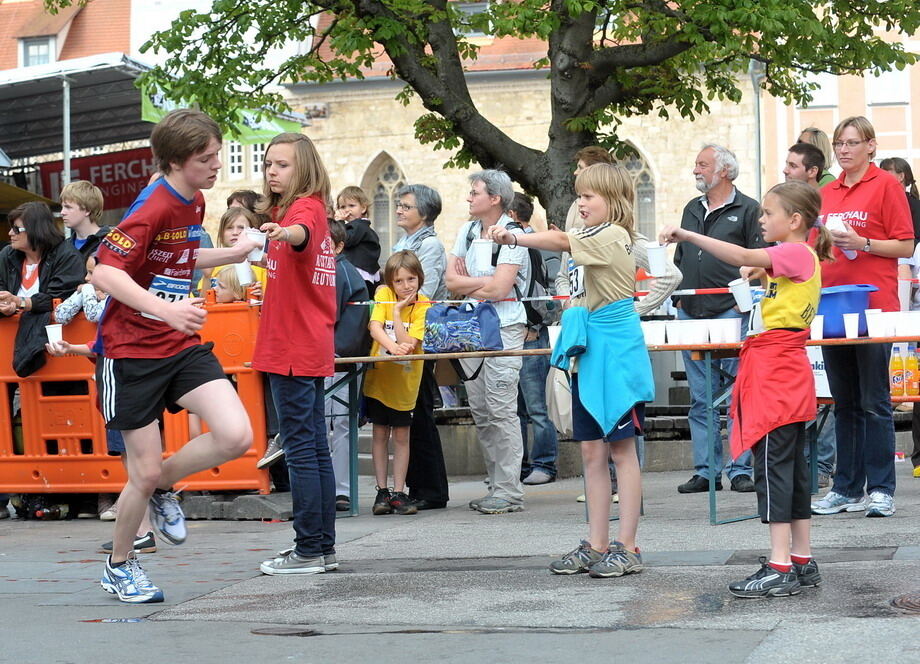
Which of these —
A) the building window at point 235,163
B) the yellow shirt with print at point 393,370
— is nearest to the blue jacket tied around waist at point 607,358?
the yellow shirt with print at point 393,370

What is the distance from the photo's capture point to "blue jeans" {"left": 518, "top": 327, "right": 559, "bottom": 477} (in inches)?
434

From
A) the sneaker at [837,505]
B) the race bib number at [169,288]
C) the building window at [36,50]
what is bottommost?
the sneaker at [837,505]

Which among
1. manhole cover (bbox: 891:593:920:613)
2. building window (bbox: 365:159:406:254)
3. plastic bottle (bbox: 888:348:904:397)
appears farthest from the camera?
building window (bbox: 365:159:406:254)

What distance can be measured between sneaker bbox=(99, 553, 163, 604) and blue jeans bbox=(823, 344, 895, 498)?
388 cm

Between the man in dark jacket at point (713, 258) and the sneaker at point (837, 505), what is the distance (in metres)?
1.23

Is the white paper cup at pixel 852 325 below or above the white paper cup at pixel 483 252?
below

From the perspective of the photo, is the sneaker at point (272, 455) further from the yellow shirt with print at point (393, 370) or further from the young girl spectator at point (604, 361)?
the young girl spectator at point (604, 361)

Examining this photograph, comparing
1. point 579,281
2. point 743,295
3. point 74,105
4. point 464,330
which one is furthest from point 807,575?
point 74,105

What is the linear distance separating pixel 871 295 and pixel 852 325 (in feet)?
1.30

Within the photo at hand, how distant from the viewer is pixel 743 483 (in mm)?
9422

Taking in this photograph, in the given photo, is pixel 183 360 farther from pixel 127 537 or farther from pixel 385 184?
pixel 385 184

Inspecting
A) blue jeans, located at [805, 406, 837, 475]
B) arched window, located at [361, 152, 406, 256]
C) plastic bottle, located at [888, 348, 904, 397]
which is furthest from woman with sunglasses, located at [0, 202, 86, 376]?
arched window, located at [361, 152, 406, 256]

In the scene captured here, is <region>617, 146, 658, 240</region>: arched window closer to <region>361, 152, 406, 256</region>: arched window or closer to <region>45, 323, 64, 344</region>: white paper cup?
<region>361, 152, 406, 256</region>: arched window

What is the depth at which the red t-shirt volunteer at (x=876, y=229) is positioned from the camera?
25.6 feet
